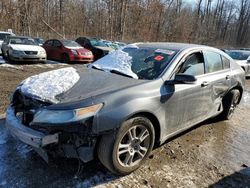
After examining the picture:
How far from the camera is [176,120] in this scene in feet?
12.2

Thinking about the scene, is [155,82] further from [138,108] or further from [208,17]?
[208,17]

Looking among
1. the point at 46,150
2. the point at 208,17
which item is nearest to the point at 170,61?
the point at 46,150

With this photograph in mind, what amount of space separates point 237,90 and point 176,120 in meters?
2.33

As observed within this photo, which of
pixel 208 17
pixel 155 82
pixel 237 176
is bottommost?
pixel 237 176

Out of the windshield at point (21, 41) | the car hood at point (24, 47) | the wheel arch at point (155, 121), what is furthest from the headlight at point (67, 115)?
the windshield at point (21, 41)

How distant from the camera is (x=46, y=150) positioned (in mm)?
2842

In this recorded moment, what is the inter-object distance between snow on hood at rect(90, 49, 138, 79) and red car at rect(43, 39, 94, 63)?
10.2 metres

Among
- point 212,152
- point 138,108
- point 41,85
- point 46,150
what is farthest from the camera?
point 212,152

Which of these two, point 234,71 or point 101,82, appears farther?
point 234,71

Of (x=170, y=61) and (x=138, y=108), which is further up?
(x=170, y=61)

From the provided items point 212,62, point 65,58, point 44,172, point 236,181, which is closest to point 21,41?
point 65,58

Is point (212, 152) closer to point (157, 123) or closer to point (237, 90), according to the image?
point (157, 123)

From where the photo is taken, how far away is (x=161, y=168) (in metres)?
3.48

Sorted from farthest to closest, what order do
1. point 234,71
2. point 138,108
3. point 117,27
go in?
point 117,27
point 234,71
point 138,108
